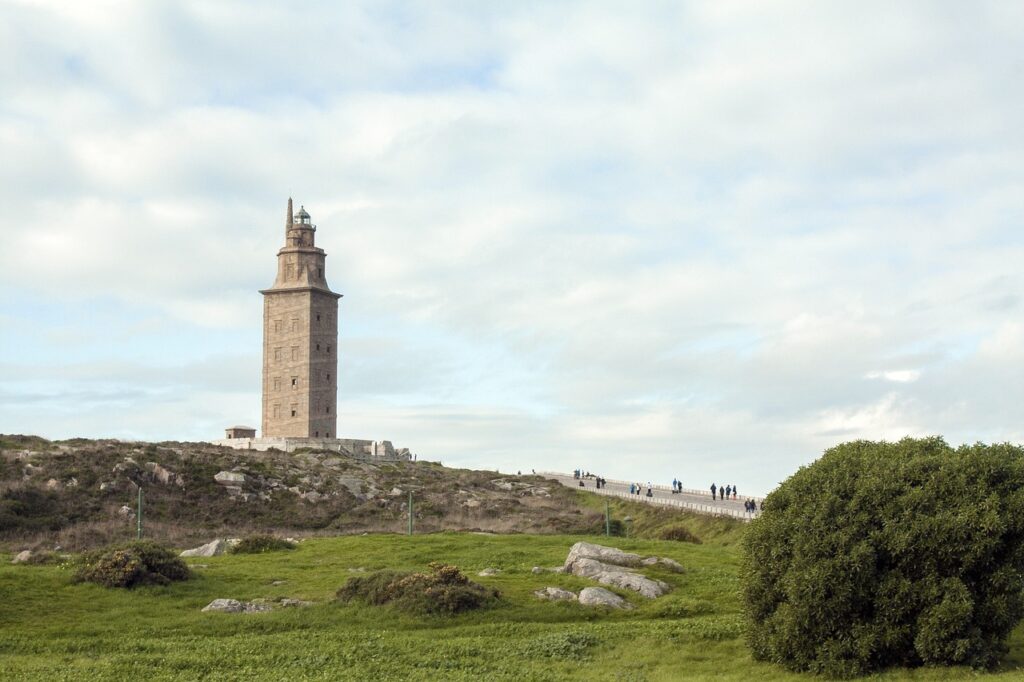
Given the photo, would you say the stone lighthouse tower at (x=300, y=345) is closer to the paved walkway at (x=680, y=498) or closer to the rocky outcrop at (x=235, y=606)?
the paved walkway at (x=680, y=498)

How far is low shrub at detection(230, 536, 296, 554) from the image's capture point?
4200cm

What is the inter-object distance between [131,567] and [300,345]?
226 feet

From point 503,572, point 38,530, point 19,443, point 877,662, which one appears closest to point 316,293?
point 19,443

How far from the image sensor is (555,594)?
32.9 metres

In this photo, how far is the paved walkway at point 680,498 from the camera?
63791 millimetres

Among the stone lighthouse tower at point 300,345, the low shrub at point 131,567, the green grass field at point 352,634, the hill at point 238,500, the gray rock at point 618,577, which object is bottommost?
the green grass field at point 352,634

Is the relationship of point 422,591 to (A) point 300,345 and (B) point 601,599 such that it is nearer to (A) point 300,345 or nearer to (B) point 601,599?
(B) point 601,599

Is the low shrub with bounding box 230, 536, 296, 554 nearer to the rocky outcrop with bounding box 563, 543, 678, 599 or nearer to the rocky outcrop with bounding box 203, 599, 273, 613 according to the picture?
the rocky outcrop with bounding box 203, 599, 273, 613

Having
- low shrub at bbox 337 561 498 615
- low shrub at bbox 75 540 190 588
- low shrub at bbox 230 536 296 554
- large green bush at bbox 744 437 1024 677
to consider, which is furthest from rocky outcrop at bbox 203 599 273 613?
large green bush at bbox 744 437 1024 677

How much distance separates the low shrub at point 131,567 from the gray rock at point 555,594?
Result: 11385mm

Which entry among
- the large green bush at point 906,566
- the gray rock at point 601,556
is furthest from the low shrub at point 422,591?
the large green bush at point 906,566

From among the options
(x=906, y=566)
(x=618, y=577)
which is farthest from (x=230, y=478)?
(x=906, y=566)

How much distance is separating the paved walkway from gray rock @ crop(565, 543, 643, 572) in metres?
16.4

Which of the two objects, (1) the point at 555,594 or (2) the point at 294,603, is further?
(1) the point at 555,594
